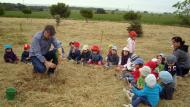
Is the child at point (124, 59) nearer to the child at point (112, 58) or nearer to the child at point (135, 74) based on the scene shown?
the child at point (112, 58)

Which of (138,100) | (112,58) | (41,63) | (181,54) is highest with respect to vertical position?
(181,54)

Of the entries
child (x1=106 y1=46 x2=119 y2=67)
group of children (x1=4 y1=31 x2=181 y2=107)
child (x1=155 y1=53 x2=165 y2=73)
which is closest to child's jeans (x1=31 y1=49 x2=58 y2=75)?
group of children (x1=4 y1=31 x2=181 y2=107)

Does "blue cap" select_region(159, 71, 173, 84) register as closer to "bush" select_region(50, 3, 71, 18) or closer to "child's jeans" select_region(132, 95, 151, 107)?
"child's jeans" select_region(132, 95, 151, 107)

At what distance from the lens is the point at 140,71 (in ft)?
20.4

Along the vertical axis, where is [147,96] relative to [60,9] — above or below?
below

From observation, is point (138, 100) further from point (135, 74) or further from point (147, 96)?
point (135, 74)

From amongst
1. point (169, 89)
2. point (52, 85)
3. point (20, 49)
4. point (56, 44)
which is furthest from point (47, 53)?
point (20, 49)

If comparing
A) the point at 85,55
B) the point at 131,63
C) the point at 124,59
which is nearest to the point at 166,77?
the point at 131,63

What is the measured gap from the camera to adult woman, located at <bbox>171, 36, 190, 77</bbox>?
8.05 meters

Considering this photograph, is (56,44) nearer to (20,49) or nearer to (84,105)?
(84,105)

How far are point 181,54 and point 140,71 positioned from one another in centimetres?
235

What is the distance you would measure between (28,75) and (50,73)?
0.54m

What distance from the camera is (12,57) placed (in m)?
8.74

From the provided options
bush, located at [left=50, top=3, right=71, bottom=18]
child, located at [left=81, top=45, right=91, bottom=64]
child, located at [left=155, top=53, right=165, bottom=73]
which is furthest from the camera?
bush, located at [left=50, top=3, right=71, bottom=18]
